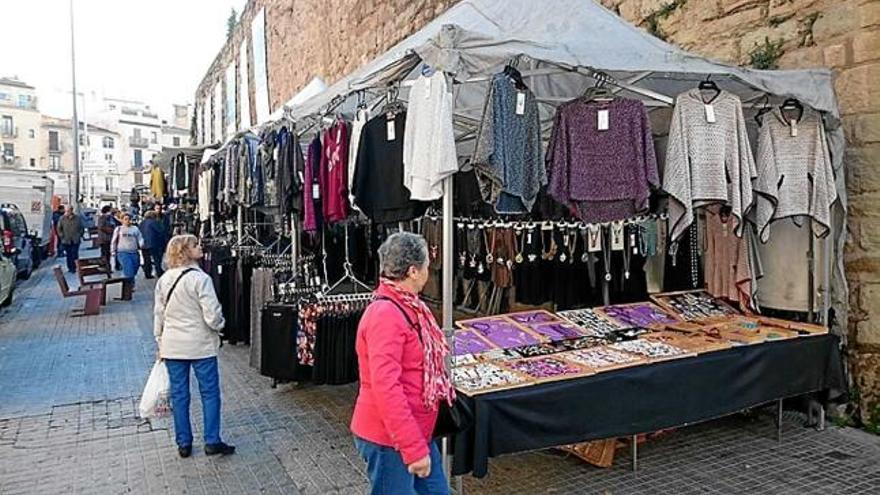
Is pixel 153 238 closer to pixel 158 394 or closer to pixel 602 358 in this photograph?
pixel 158 394

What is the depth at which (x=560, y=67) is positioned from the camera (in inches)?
140

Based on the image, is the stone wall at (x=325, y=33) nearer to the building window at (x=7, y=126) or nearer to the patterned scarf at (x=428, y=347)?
the patterned scarf at (x=428, y=347)

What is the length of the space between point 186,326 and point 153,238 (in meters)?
9.74

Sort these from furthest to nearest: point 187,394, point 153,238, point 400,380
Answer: point 153,238, point 187,394, point 400,380

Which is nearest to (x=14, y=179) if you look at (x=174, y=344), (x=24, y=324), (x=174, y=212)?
(x=174, y=212)

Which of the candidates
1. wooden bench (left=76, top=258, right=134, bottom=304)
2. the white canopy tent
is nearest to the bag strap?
the white canopy tent

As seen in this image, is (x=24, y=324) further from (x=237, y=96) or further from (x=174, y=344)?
(x=237, y=96)

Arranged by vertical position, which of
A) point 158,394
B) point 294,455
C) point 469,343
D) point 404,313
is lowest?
point 294,455

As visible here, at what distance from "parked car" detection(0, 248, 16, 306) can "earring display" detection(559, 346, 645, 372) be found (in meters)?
9.20

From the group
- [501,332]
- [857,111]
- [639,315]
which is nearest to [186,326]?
[501,332]

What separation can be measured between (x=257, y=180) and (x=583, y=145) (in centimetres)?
347

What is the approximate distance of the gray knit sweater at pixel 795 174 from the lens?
13.5 feet

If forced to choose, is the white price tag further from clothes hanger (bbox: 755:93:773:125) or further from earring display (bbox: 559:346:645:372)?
clothes hanger (bbox: 755:93:773:125)

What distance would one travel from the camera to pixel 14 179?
20.4m
